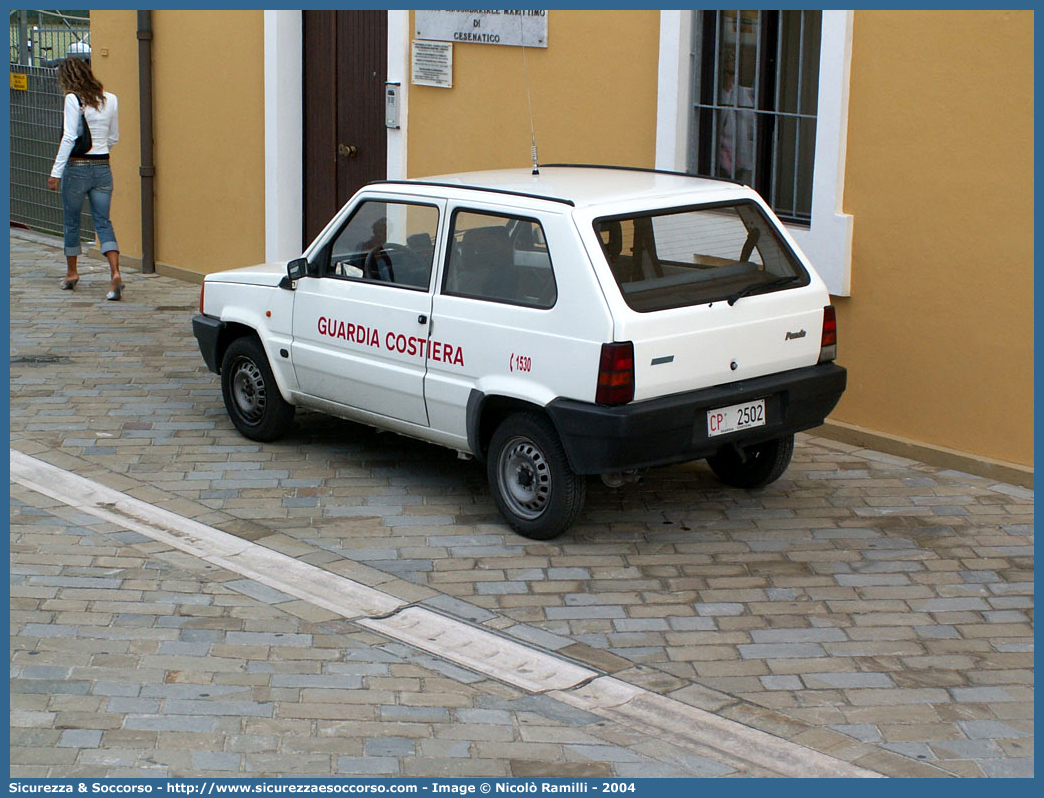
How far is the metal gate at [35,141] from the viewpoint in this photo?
1595cm

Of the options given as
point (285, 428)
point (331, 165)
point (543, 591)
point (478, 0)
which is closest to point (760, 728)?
point (543, 591)

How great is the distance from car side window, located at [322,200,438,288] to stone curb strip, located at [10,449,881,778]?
1.62 meters

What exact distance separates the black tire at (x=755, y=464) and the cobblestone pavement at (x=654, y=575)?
9 cm

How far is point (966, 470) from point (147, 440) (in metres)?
4.90

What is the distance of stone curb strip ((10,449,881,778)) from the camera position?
497 cm

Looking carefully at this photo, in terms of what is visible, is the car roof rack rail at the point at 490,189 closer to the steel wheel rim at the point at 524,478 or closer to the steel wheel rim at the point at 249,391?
the steel wheel rim at the point at 524,478

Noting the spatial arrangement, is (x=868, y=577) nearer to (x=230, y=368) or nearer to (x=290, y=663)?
(x=290, y=663)

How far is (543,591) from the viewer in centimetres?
641

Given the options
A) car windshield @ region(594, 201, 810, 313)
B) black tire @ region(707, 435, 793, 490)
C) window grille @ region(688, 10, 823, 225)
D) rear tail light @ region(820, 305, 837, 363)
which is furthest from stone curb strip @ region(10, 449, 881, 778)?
window grille @ region(688, 10, 823, 225)

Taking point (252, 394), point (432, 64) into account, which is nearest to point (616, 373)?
point (252, 394)

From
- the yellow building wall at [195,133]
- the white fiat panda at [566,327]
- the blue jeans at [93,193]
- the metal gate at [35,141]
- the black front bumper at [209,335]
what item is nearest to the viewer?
the white fiat panda at [566,327]

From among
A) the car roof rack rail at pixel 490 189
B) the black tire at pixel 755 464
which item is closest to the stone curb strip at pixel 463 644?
the car roof rack rail at pixel 490 189

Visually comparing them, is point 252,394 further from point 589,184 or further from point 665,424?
point 665,424

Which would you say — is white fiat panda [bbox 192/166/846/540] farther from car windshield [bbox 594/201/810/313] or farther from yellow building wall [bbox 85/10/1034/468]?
yellow building wall [bbox 85/10/1034/468]
